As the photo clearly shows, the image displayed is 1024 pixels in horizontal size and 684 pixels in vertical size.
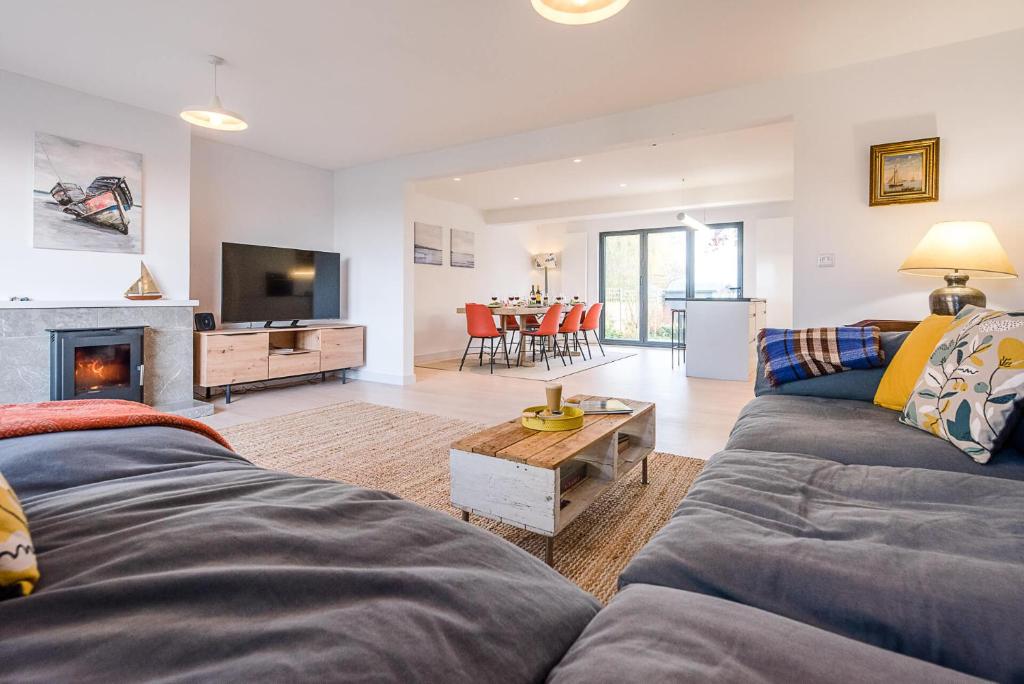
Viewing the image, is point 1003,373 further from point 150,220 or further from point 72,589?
point 150,220

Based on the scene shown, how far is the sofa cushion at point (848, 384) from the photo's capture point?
2156 millimetres

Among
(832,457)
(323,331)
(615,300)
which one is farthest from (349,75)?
(615,300)

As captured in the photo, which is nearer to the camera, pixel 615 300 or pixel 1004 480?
pixel 1004 480

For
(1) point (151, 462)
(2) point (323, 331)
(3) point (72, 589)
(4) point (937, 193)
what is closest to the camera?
(3) point (72, 589)

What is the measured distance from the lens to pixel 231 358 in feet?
14.9

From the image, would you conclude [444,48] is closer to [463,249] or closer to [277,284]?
[277,284]

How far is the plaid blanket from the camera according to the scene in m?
2.25

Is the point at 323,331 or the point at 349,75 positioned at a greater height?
the point at 349,75

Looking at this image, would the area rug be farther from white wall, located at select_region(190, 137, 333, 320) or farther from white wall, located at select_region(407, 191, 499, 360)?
white wall, located at select_region(190, 137, 333, 320)

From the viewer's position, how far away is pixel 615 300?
9.87m

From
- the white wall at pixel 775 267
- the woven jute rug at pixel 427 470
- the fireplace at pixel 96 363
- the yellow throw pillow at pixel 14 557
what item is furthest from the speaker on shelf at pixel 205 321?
the white wall at pixel 775 267

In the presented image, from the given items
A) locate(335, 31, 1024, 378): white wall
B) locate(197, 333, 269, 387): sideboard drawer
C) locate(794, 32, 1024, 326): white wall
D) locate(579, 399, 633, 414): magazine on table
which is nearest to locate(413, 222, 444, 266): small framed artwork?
locate(197, 333, 269, 387): sideboard drawer

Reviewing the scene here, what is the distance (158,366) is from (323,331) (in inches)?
61.4

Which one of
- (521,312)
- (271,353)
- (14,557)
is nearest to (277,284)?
(271,353)
